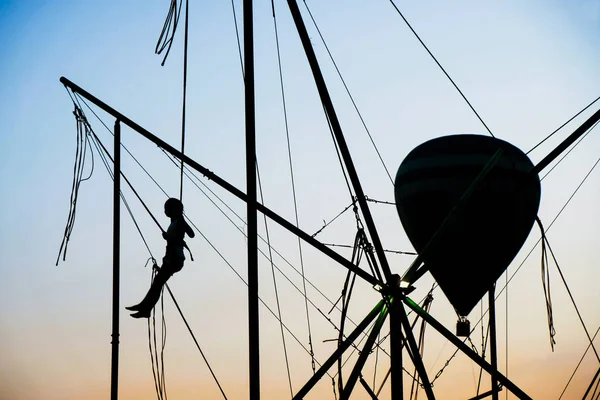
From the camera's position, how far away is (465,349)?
1509 centimetres

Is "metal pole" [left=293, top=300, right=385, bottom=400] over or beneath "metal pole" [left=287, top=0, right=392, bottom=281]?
beneath

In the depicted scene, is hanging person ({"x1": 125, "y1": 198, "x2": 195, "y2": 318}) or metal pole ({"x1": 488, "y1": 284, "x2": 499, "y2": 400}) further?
metal pole ({"x1": 488, "y1": 284, "x2": 499, "y2": 400})

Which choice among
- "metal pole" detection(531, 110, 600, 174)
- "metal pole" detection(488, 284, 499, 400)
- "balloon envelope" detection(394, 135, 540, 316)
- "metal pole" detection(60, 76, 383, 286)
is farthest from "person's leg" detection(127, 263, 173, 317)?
"metal pole" detection(488, 284, 499, 400)

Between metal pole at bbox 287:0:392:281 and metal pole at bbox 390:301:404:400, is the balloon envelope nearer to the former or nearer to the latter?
metal pole at bbox 390:301:404:400

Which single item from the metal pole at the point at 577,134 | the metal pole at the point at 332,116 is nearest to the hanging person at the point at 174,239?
the metal pole at the point at 332,116

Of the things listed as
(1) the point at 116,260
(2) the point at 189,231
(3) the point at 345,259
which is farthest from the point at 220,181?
(3) the point at 345,259

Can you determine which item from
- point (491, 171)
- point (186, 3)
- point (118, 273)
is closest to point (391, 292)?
point (491, 171)

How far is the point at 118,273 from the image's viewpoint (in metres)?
15.5

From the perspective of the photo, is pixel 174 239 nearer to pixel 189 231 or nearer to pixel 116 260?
pixel 189 231

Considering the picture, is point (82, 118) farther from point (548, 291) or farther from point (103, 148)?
point (548, 291)

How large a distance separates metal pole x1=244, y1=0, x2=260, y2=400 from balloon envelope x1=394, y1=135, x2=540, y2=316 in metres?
4.92

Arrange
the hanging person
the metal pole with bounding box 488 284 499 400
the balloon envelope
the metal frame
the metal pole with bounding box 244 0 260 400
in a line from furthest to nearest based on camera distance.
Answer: the metal pole with bounding box 488 284 499 400 < the balloon envelope < the hanging person < the metal frame < the metal pole with bounding box 244 0 260 400

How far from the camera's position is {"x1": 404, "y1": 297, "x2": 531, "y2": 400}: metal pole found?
15094 millimetres

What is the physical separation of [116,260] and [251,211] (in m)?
4.30
